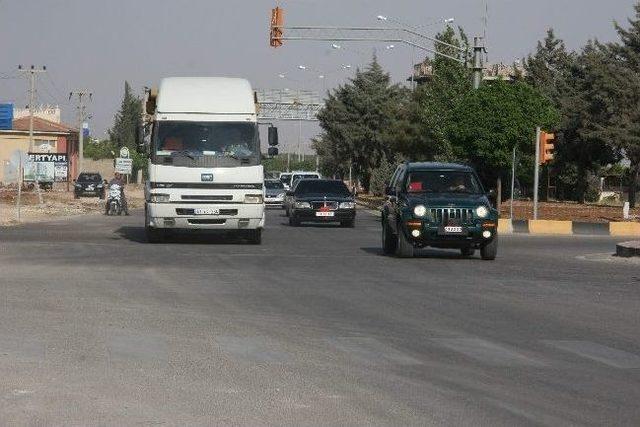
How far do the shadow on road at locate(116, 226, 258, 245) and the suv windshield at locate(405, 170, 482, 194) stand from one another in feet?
19.5

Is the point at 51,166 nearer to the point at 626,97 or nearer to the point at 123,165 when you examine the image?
the point at 123,165

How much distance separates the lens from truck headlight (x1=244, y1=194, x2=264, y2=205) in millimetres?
28169

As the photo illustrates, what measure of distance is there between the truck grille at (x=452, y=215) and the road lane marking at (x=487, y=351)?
1219cm

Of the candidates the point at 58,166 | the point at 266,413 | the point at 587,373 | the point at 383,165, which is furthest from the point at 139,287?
the point at 383,165

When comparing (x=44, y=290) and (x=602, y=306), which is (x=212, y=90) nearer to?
(x=44, y=290)

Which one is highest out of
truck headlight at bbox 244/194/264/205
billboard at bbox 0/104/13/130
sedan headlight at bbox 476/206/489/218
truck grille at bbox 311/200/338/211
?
billboard at bbox 0/104/13/130

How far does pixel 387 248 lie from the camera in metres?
26.9

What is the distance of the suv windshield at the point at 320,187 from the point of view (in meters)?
43.4

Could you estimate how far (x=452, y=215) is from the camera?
81.1ft

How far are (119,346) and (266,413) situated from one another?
3569mm

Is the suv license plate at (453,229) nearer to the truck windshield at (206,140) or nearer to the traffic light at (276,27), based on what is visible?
the truck windshield at (206,140)

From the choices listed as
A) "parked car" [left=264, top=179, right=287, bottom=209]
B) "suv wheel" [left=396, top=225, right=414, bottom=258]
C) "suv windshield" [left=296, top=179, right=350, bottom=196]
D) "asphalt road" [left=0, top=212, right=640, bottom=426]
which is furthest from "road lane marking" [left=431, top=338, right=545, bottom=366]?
"parked car" [left=264, top=179, right=287, bottom=209]

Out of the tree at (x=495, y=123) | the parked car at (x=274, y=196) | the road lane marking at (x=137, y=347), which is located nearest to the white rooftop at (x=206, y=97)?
the road lane marking at (x=137, y=347)

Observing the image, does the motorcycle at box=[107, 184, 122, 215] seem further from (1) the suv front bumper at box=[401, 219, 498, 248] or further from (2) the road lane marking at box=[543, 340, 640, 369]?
(2) the road lane marking at box=[543, 340, 640, 369]
